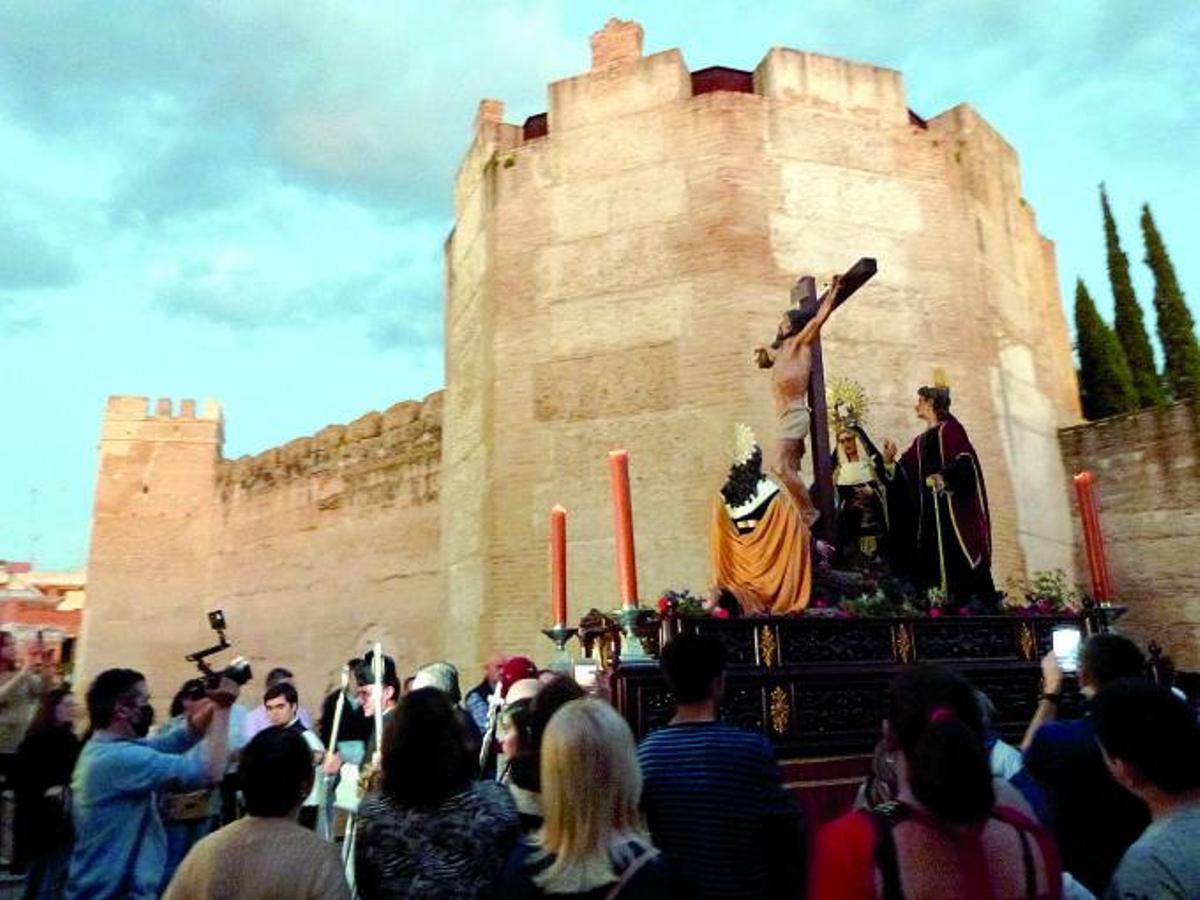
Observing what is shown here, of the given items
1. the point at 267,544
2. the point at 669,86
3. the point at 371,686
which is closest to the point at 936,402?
the point at 371,686

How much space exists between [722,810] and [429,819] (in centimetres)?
80

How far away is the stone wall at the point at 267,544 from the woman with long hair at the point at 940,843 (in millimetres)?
14172

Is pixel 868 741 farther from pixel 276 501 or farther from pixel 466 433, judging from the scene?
pixel 276 501

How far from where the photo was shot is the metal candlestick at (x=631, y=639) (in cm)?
501

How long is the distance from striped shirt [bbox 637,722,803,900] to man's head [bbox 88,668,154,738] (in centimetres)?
208

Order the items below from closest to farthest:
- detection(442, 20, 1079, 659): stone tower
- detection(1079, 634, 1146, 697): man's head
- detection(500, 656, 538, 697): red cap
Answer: detection(1079, 634, 1146, 697): man's head, detection(500, 656, 538, 697): red cap, detection(442, 20, 1079, 659): stone tower

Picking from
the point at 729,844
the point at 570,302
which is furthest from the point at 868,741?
the point at 570,302

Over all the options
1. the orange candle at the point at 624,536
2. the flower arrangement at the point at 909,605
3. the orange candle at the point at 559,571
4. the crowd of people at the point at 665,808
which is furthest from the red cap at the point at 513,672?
the flower arrangement at the point at 909,605

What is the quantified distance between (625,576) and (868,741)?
1814mm

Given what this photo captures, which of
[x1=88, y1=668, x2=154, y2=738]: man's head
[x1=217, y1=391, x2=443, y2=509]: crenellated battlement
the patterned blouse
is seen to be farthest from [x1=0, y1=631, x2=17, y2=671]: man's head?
[x1=217, y1=391, x2=443, y2=509]: crenellated battlement

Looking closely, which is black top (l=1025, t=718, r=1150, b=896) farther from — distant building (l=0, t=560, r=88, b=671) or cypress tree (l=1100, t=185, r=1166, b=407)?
distant building (l=0, t=560, r=88, b=671)

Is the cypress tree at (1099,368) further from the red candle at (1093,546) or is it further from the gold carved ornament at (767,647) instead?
the gold carved ornament at (767,647)

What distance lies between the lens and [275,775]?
230 cm

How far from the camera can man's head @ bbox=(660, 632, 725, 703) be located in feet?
9.05
